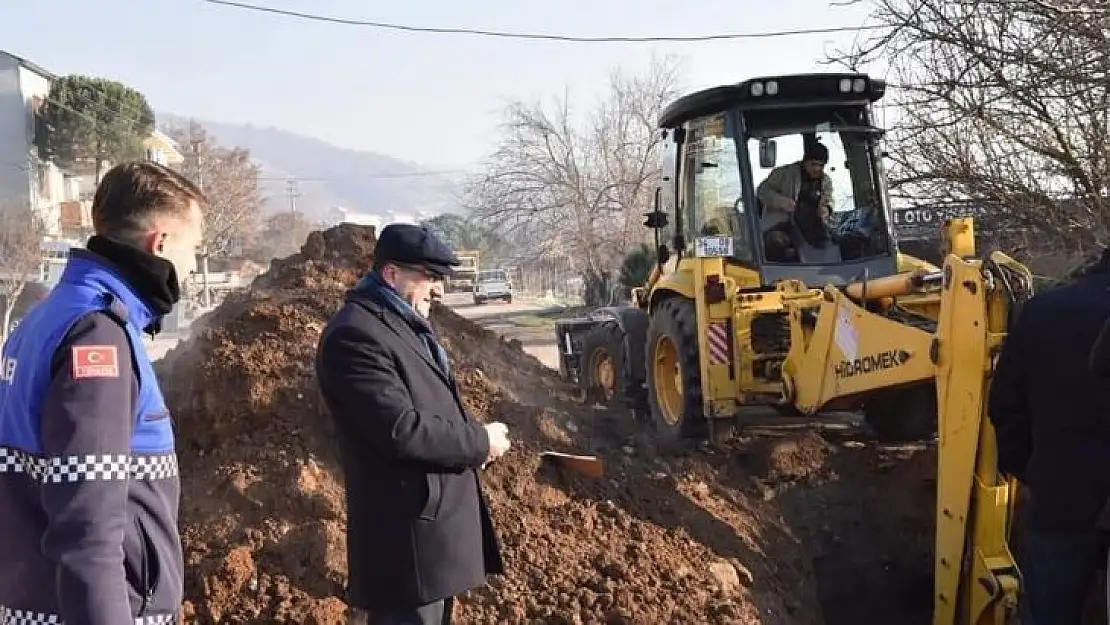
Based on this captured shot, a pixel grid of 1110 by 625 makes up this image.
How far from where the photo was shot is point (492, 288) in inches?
1922

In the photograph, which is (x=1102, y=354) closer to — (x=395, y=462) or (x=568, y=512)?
(x=395, y=462)

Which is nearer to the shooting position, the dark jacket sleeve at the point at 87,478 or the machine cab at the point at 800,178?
the dark jacket sleeve at the point at 87,478

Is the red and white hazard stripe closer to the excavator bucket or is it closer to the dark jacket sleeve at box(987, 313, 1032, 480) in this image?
the excavator bucket

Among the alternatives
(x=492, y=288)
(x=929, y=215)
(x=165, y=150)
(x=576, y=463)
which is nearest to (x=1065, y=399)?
(x=576, y=463)

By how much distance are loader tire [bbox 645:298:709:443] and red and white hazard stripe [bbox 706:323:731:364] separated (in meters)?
0.19

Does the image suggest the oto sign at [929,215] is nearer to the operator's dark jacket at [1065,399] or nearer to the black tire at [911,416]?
the black tire at [911,416]

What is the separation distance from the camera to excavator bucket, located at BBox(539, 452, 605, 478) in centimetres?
445

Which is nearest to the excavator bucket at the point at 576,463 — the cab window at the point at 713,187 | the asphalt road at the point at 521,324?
the cab window at the point at 713,187

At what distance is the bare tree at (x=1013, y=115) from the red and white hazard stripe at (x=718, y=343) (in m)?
3.00

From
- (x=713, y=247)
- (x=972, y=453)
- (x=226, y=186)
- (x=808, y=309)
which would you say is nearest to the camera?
(x=972, y=453)

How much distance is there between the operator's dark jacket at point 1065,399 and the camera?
3.17 meters

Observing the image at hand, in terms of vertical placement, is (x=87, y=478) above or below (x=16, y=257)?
below

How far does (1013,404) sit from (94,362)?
9.39ft

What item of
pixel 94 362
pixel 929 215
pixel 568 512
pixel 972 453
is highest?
pixel 929 215
